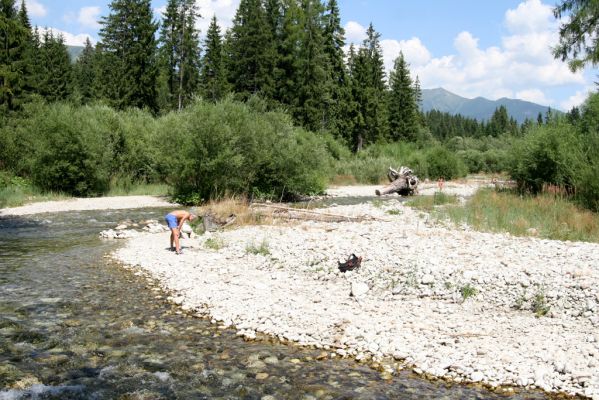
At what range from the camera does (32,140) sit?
91.3ft

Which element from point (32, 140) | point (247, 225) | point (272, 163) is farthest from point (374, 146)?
point (247, 225)

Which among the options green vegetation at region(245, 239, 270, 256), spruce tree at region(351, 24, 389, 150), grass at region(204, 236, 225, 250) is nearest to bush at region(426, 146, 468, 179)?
Answer: spruce tree at region(351, 24, 389, 150)

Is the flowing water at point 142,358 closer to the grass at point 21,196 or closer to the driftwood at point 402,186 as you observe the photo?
the grass at point 21,196

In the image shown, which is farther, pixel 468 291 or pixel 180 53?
pixel 180 53

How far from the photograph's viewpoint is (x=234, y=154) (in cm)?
2655

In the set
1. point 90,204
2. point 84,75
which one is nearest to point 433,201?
point 90,204

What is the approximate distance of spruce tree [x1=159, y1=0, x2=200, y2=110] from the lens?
47250 millimetres

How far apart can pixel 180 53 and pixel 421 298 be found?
45.3m

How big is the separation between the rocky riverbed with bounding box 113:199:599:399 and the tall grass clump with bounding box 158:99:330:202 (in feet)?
43.0

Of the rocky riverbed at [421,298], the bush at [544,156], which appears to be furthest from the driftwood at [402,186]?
the rocky riverbed at [421,298]

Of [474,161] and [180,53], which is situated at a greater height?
[180,53]

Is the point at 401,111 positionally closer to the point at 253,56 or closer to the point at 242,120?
the point at 253,56

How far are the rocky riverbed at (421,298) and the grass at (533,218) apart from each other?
1.68 meters

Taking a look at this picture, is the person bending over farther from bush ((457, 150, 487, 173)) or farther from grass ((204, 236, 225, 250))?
bush ((457, 150, 487, 173))
